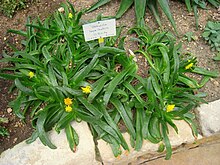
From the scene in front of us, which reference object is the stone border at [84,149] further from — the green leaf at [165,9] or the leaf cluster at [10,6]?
the leaf cluster at [10,6]

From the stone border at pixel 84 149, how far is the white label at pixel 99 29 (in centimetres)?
55

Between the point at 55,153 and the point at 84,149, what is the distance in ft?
0.58

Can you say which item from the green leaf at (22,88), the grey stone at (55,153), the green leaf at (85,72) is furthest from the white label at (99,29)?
the grey stone at (55,153)

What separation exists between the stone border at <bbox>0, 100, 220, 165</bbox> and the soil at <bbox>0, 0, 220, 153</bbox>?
0.16m

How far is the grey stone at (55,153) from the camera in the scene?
2.12 meters

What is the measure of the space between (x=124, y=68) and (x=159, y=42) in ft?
1.10

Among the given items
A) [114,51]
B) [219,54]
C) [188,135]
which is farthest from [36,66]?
[219,54]

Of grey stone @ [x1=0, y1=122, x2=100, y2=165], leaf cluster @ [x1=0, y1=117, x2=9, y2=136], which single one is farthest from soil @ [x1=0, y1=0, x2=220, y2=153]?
grey stone @ [x1=0, y1=122, x2=100, y2=165]

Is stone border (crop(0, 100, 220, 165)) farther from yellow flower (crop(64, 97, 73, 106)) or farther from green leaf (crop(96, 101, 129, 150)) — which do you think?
yellow flower (crop(64, 97, 73, 106))

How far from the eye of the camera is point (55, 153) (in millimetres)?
2139

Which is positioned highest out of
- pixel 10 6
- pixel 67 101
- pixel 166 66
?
pixel 10 6

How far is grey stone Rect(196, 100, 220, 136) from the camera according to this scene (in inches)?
90.0

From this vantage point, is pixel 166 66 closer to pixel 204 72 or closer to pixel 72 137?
pixel 204 72

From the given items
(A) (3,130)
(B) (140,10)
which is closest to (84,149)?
(A) (3,130)
